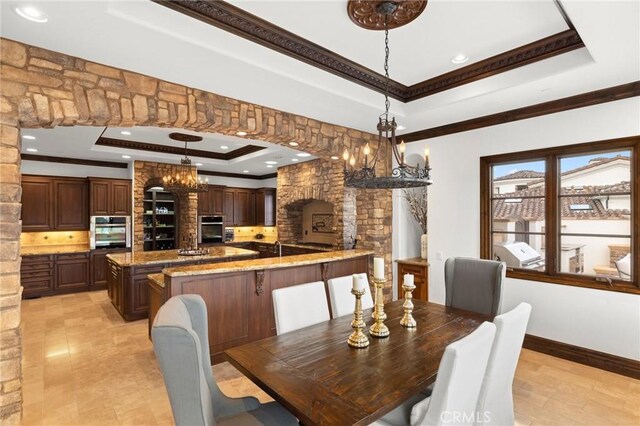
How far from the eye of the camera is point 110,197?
22.7ft

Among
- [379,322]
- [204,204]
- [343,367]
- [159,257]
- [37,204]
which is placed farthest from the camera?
[204,204]

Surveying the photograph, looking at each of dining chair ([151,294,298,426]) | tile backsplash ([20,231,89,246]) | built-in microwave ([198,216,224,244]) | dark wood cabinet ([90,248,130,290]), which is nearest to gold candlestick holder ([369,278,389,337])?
dining chair ([151,294,298,426])

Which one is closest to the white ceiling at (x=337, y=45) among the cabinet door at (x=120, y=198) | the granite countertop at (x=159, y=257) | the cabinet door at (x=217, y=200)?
the granite countertop at (x=159, y=257)

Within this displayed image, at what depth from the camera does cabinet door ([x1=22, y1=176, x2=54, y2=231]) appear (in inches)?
251

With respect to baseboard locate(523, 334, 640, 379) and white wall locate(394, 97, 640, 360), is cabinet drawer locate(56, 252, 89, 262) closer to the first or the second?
white wall locate(394, 97, 640, 360)

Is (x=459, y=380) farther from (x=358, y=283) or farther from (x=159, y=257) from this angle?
(x=159, y=257)

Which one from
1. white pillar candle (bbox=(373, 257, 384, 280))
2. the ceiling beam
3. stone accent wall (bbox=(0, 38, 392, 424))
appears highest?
the ceiling beam

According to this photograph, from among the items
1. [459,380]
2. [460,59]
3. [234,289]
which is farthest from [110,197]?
[459,380]

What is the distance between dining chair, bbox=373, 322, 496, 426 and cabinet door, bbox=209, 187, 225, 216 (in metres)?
7.90

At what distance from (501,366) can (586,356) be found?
2.38 meters

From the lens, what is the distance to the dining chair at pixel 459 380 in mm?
1325

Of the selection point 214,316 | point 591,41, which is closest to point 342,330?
point 214,316

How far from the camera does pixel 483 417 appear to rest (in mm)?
1837

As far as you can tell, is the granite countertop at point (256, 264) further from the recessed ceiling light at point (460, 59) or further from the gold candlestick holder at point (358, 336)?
the recessed ceiling light at point (460, 59)
